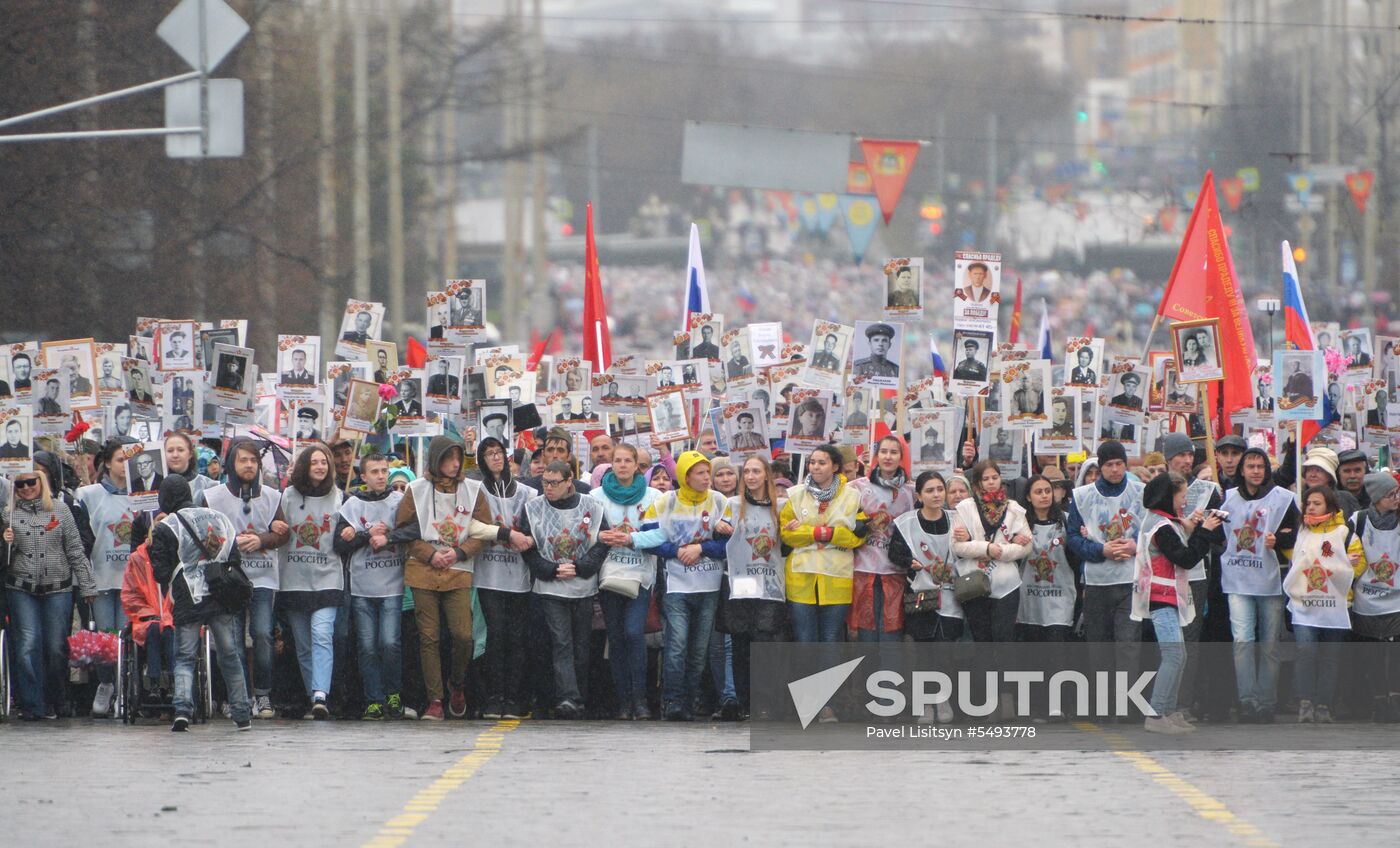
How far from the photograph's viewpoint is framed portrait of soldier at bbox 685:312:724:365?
2009cm

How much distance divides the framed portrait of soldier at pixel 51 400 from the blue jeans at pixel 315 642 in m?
2.93

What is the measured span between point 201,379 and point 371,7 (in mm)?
42471

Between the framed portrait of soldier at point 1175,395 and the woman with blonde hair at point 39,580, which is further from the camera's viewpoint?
the framed portrait of soldier at point 1175,395

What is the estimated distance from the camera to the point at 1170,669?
1445 cm

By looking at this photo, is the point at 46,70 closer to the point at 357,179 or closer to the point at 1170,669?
the point at 357,179

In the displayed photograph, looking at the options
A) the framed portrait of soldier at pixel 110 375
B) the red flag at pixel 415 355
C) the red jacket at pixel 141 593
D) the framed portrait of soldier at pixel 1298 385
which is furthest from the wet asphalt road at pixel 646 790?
the red flag at pixel 415 355

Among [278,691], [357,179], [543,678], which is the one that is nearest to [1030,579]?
[543,678]

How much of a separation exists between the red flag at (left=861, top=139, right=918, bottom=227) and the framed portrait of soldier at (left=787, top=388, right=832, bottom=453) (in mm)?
12887

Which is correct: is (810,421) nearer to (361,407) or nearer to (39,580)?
(361,407)

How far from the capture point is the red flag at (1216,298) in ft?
60.5

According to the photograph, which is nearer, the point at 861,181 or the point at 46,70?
the point at 46,70

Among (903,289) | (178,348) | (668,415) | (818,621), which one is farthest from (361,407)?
(818,621)

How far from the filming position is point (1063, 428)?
18328mm

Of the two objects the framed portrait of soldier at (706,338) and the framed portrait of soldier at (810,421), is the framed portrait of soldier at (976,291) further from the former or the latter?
the framed portrait of soldier at (706,338)
